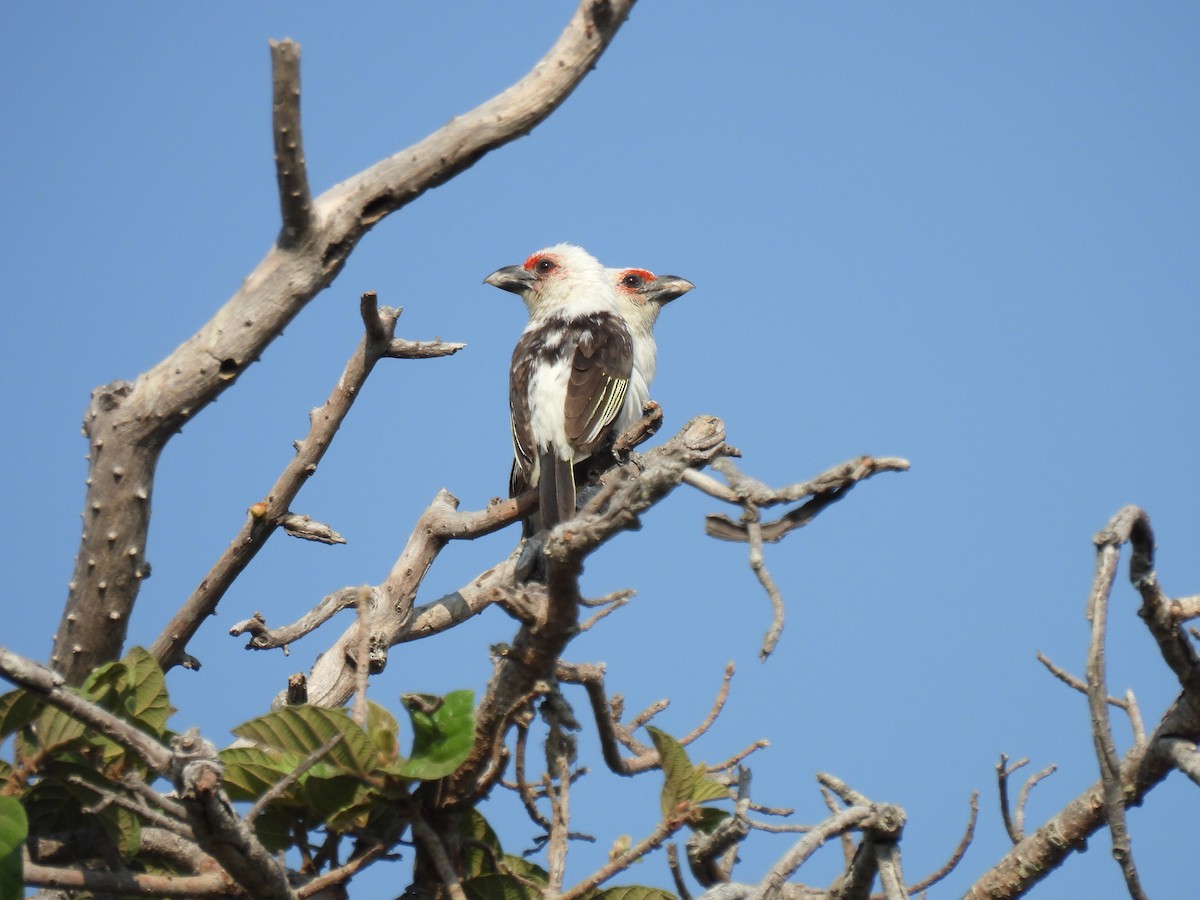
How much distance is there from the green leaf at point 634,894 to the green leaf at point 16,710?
153cm

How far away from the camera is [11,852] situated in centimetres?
260

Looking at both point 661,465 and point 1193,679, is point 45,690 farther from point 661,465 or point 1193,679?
point 1193,679

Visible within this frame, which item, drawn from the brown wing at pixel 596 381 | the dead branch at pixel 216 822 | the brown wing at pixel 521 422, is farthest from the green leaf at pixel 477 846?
the brown wing at pixel 521 422

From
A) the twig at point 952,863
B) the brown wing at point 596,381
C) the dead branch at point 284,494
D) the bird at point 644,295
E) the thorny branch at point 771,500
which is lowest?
the twig at point 952,863

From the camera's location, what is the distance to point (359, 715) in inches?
122

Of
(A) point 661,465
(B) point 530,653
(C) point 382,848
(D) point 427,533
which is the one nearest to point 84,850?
(C) point 382,848

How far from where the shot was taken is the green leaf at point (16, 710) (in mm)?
3008

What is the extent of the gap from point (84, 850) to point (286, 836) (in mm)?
500

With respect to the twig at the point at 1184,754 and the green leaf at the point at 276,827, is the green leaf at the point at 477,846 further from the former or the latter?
the twig at the point at 1184,754

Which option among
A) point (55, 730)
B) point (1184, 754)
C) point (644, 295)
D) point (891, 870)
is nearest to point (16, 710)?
point (55, 730)

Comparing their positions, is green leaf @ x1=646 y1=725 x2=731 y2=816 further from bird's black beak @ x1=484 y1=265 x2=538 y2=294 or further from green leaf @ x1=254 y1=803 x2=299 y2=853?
bird's black beak @ x1=484 y1=265 x2=538 y2=294

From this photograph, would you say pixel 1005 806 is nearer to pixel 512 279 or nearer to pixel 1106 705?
pixel 1106 705

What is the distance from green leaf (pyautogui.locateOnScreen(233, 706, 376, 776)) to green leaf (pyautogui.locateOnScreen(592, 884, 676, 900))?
79cm

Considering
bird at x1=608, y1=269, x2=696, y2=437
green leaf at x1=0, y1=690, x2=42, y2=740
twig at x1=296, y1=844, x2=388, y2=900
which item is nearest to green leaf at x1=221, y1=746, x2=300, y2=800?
twig at x1=296, y1=844, x2=388, y2=900
